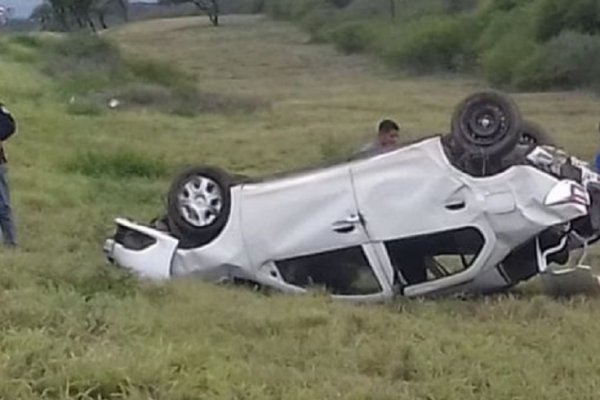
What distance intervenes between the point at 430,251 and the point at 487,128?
2.63 feet

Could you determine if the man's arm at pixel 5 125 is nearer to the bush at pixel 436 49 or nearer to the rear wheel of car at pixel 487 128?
the rear wheel of car at pixel 487 128

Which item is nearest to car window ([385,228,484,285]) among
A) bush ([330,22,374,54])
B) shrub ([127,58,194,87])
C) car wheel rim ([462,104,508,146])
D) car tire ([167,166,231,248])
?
car wheel rim ([462,104,508,146])

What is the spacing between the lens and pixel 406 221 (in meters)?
8.02

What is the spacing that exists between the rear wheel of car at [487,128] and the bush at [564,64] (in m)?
31.7

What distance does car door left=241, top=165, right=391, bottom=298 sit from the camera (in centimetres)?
812

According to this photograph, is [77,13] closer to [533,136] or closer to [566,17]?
[566,17]

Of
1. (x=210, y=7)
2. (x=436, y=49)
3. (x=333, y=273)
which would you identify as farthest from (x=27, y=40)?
(x=210, y=7)

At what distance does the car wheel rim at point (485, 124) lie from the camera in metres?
8.10

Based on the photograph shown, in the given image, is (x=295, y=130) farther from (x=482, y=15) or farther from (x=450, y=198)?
(x=482, y=15)

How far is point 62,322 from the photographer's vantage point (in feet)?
19.2

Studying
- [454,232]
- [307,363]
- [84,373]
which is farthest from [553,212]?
[84,373]

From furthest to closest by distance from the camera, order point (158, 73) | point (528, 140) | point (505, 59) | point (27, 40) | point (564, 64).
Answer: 1. point (505, 59)
2. point (27, 40)
3. point (564, 64)
4. point (158, 73)
5. point (528, 140)

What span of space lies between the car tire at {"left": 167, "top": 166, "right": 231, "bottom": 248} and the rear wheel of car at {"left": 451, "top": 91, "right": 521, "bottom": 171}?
148cm

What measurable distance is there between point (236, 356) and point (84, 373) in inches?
40.9
